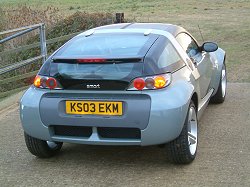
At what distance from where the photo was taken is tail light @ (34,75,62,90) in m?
4.50

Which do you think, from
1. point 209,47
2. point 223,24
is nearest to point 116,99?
point 209,47

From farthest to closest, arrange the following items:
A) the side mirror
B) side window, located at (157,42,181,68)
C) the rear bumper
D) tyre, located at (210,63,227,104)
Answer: tyre, located at (210,63,227,104) < the side mirror < side window, located at (157,42,181,68) < the rear bumper

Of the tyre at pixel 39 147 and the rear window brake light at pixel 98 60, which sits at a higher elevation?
the rear window brake light at pixel 98 60

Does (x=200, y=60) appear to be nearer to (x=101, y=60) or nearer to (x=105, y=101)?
(x=101, y=60)

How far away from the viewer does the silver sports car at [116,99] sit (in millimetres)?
4227

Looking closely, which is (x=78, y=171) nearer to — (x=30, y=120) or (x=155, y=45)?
(x=30, y=120)

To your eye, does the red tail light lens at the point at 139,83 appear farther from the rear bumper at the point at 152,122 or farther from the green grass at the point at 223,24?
the green grass at the point at 223,24

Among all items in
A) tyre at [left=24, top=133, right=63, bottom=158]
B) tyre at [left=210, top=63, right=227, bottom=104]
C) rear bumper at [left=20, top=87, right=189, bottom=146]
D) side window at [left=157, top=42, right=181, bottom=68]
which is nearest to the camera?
rear bumper at [left=20, top=87, right=189, bottom=146]

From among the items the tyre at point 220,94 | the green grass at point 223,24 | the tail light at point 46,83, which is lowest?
the green grass at point 223,24

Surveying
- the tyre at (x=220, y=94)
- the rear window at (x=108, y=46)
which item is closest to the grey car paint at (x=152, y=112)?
the rear window at (x=108, y=46)

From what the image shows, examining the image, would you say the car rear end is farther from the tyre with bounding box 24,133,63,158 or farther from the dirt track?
the dirt track

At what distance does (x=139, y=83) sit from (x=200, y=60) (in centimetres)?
169

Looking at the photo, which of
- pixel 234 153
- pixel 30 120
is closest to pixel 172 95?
pixel 234 153

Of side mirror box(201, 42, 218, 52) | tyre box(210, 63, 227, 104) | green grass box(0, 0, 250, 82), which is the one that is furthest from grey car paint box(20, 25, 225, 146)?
green grass box(0, 0, 250, 82)
